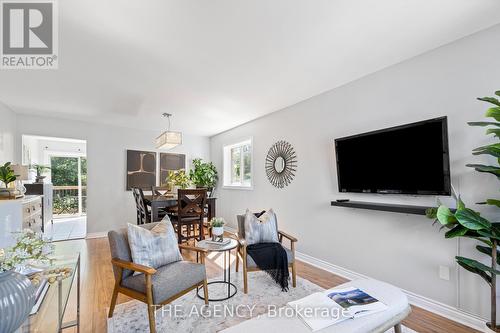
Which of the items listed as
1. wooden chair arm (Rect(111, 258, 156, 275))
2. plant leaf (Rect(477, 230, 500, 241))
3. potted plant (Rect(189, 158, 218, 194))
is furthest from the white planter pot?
potted plant (Rect(189, 158, 218, 194))

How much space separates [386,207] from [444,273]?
2.38 feet

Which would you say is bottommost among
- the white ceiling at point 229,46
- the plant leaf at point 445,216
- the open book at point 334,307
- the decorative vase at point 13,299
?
the open book at point 334,307

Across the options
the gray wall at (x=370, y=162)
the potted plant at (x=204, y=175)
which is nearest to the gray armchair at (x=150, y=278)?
the gray wall at (x=370, y=162)

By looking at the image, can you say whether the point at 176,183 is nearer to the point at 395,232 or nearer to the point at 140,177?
the point at 140,177

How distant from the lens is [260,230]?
→ 2.90 meters

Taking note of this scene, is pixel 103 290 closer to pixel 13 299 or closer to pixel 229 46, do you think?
pixel 13 299

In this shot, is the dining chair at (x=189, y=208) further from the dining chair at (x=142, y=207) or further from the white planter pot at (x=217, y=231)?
the white planter pot at (x=217, y=231)

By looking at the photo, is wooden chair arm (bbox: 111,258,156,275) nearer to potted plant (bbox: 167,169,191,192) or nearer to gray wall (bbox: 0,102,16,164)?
potted plant (bbox: 167,169,191,192)

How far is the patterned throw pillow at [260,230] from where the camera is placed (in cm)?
285

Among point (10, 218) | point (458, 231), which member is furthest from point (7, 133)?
point (458, 231)

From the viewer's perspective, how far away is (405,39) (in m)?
2.12

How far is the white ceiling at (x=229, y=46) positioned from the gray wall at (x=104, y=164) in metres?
1.09

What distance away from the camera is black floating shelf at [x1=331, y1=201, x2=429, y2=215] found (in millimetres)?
2170

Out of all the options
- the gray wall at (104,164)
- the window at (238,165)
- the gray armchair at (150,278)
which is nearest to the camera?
the gray armchair at (150,278)
